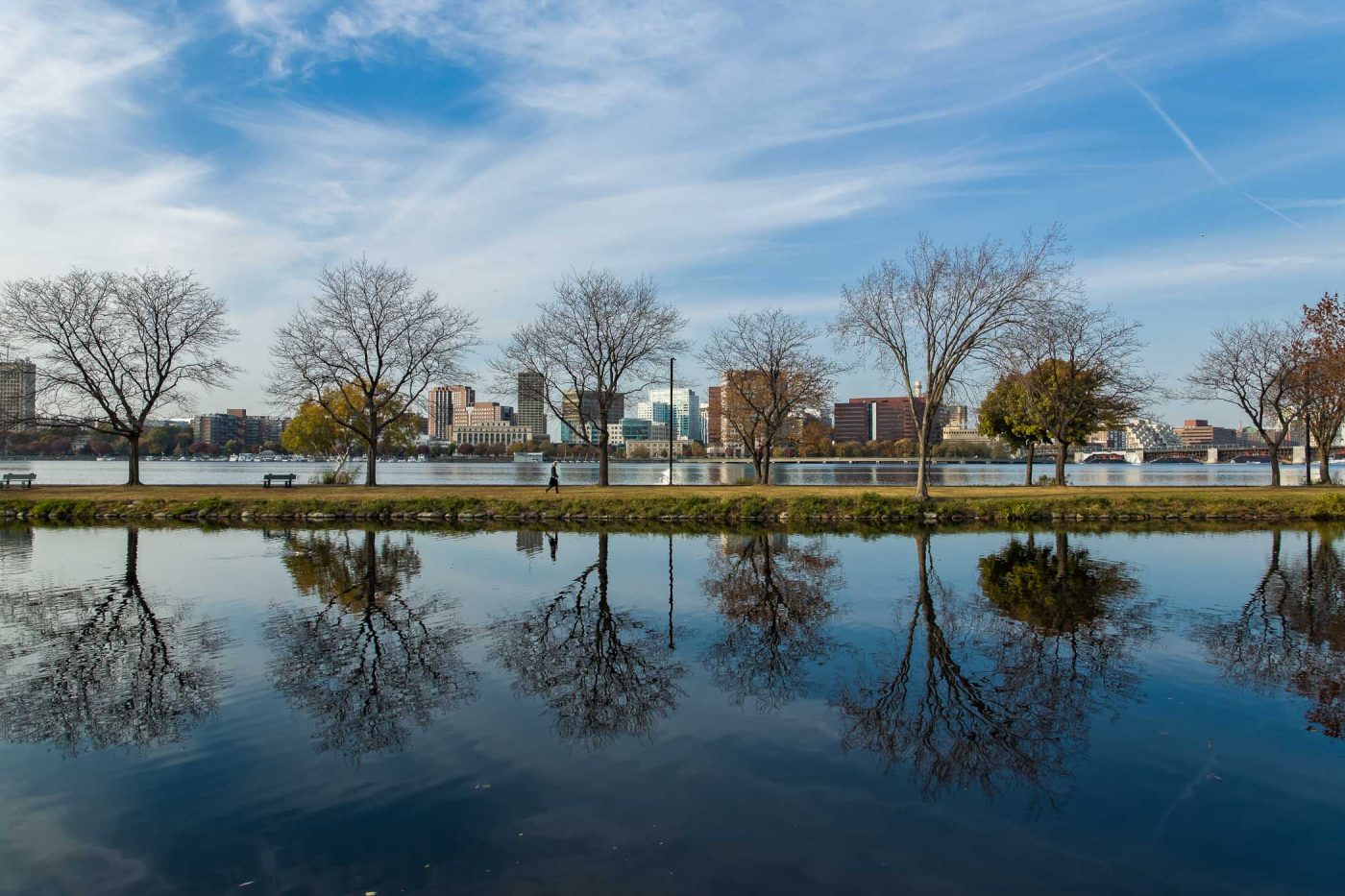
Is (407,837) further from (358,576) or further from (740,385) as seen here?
(740,385)

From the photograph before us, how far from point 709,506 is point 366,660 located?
23.6 metres

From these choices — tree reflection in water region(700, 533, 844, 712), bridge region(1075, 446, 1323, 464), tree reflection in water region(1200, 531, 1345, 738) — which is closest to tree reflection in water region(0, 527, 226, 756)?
tree reflection in water region(700, 533, 844, 712)

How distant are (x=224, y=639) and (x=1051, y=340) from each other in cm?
4079

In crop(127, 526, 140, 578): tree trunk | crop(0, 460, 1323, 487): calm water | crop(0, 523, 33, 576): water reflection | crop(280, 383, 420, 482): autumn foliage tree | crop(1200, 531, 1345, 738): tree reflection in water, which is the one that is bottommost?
crop(0, 523, 33, 576): water reflection

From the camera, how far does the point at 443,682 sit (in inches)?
408

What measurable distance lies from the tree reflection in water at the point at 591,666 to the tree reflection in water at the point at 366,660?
0.89 metres

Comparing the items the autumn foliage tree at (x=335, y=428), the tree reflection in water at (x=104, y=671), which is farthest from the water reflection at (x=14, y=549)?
the autumn foliage tree at (x=335, y=428)

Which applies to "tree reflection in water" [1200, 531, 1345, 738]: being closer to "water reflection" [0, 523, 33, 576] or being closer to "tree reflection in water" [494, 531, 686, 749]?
"tree reflection in water" [494, 531, 686, 749]

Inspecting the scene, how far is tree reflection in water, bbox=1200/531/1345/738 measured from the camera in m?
9.95

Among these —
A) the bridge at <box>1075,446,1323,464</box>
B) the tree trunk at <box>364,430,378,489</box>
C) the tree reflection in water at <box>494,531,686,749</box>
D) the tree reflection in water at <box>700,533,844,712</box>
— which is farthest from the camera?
the bridge at <box>1075,446,1323,464</box>

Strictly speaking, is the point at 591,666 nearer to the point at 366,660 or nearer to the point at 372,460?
the point at 366,660

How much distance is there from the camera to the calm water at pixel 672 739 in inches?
235

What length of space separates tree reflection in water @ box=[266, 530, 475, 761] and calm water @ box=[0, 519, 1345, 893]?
69mm

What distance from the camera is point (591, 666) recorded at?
11.1 meters
